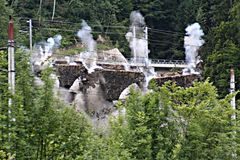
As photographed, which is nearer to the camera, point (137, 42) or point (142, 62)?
point (142, 62)

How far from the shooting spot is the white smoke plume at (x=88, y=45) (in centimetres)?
2792

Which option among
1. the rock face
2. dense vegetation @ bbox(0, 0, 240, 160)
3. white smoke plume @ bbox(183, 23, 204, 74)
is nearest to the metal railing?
white smoke plume @ bbox(183, 23, 204, 74)

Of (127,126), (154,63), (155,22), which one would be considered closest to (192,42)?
(155,22)

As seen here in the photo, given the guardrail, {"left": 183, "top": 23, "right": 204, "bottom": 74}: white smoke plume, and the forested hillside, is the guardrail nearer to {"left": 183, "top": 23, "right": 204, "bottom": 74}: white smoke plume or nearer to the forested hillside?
{"left": 183, "top": 23, "right": 204, "bottom": 74}: white smoke plume

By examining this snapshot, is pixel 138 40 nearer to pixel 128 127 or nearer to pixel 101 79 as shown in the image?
pixel 101 79

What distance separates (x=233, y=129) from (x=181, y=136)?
3.27ft

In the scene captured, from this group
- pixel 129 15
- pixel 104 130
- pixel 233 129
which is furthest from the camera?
pixel 129 15

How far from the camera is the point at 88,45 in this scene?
31.5 metres

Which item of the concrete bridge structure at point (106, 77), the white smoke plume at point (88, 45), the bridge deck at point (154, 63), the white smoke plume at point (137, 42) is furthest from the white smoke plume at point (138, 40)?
the concrete bridge structure at point (106, 77)

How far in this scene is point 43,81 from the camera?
799 cm

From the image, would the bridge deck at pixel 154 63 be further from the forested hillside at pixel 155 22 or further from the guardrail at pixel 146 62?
the forested hillside at pixel 155 22

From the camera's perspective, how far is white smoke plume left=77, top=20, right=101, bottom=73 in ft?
91.6

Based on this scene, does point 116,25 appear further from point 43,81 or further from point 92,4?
point 43,81

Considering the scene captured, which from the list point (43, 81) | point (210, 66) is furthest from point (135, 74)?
point (43, 81)
